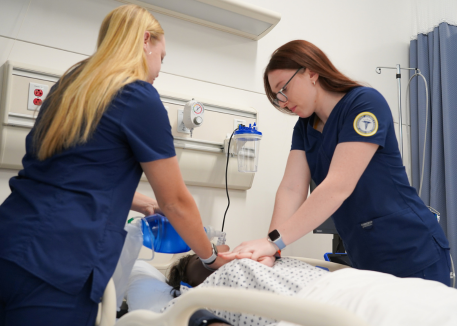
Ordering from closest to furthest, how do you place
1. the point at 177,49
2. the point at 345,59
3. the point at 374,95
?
the point at 374,95
the point at 177,49
the point at 345,59

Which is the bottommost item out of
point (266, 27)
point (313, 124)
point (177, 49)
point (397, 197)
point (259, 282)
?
point (259, 282)

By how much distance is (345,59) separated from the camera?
9.23ft

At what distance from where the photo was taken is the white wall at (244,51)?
6.16ft

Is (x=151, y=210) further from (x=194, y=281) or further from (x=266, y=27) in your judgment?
(x=266, y=27)

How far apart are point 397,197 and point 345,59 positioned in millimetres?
1699

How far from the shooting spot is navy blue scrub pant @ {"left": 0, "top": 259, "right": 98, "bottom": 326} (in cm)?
83

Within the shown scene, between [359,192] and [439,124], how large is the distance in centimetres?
183

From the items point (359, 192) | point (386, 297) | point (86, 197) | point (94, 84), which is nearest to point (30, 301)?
point (86, 197)

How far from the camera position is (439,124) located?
284 cm

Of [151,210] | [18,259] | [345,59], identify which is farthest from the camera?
[345,59]

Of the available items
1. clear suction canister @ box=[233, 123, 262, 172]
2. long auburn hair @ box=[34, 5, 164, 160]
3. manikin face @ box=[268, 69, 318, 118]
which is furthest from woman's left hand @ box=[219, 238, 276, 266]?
clear suction canister @ box=[233, 123, 262, 172]

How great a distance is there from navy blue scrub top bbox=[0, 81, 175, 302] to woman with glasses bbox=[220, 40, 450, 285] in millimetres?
540

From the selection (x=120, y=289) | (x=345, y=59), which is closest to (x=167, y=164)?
(x=120, y=289)

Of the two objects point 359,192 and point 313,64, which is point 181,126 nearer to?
point 313,64
